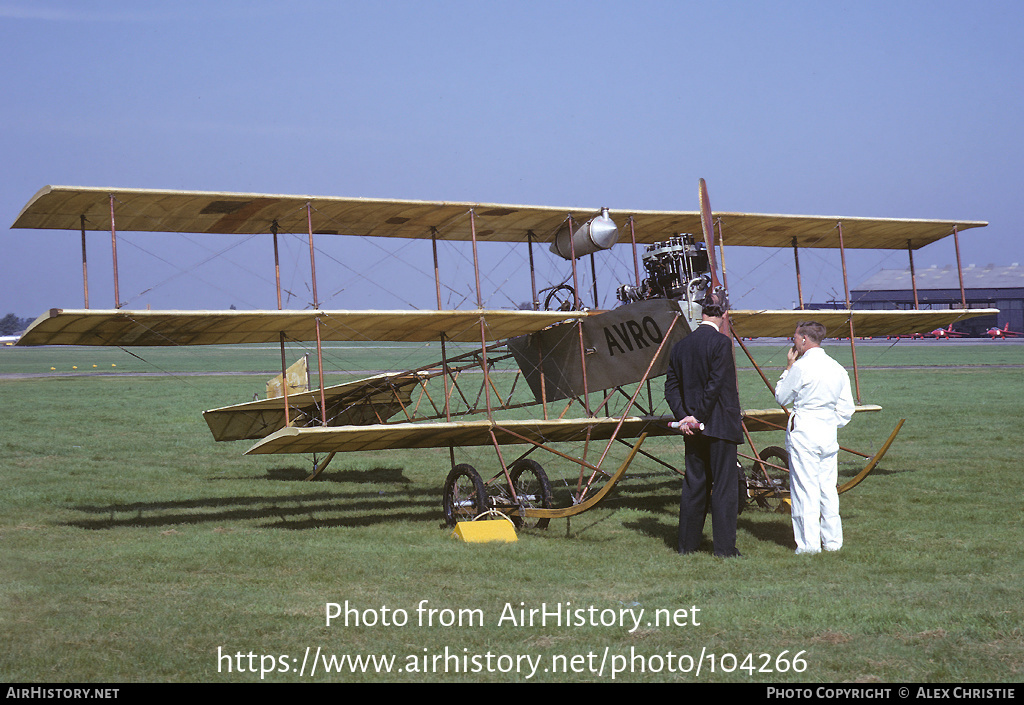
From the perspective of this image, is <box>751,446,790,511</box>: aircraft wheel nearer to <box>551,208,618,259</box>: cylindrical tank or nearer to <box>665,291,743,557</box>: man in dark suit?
<box>665,291,743,557</box>: man in dark suit

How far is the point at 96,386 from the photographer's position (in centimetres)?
3600

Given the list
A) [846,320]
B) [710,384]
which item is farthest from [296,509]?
[846,320]

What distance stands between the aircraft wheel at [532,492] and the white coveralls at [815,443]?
10.1 feet

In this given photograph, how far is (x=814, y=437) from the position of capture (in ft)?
25.9

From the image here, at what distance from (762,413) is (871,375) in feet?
94.0

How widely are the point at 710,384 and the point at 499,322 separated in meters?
Result: 3.72

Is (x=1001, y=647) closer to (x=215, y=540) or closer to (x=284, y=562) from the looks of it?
(x=284, y=562)

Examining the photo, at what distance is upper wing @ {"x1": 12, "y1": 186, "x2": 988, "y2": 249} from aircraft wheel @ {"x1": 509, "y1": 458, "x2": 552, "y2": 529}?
3.03 m

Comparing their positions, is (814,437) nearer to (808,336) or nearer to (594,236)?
(808,336)

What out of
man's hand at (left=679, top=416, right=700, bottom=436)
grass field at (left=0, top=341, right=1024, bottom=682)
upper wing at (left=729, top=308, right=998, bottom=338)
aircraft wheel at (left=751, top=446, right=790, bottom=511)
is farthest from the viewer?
upper wing at (left=729, top=308, right=998, bottom=338)

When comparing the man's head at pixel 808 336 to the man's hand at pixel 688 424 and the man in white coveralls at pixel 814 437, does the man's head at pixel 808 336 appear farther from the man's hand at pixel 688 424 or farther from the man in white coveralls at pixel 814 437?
the man's hand at pixel 688 424

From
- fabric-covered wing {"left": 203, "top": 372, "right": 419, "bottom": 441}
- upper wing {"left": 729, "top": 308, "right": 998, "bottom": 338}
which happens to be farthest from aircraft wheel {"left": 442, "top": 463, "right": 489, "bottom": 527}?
upper wing {"left": 729, "top": 308, "right": 998, "bottom": 338}

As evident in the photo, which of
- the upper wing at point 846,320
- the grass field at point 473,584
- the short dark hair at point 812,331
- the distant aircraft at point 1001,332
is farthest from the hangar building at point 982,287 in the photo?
the short dark hair at point 812,331

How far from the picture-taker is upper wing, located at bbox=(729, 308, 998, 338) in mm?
12297
